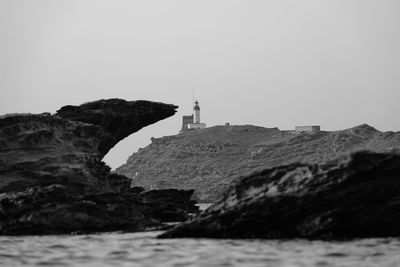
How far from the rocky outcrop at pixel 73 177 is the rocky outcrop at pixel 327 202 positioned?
1127 centimetres

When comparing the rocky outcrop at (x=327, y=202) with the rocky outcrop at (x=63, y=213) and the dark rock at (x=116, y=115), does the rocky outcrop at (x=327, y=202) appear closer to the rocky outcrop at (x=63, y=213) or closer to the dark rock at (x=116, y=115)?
the rocky outcrop at (x=63, y=213)

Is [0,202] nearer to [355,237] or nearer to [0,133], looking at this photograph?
[0,133]

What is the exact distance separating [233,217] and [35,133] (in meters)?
22.2

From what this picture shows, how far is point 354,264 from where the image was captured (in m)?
27.7

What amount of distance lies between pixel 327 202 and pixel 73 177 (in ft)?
73.6

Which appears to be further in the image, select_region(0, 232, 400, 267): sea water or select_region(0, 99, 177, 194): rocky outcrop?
select_region(0, 99, 177, 194): rocky outcrop

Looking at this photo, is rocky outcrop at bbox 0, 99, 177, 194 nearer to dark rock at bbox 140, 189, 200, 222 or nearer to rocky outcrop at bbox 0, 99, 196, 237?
rocky outcrop at bbox 0, 99, 196, 237

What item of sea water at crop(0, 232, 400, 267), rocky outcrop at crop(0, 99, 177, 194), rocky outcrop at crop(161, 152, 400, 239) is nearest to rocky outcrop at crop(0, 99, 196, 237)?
rocky outcrop at crop(0, 99, 177, 194)

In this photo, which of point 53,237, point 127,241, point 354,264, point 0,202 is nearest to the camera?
point 354,264

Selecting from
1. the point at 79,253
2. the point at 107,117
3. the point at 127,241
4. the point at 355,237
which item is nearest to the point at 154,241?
the point at 127,241

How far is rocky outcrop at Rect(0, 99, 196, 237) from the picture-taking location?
152ft

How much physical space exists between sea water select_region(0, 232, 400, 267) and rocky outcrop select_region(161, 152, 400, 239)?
66.0 inches

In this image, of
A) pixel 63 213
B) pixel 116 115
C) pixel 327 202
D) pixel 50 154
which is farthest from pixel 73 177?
pixel 327 202

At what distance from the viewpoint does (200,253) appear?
3172cm
